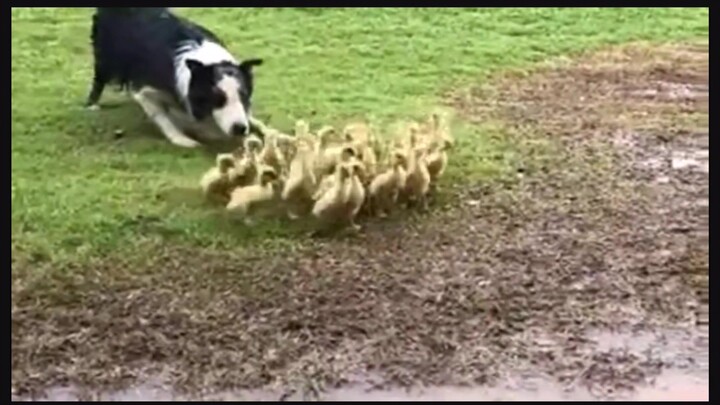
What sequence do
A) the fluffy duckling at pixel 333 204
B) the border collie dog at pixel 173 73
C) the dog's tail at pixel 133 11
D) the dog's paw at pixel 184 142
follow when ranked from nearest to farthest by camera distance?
the fluffy duckling at pixel 333 204 → the dog's paw at pixel 184 142 → the border collie dog at pixel 173 73 → the dog's tail at pixel 133 11

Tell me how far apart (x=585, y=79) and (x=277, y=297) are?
2.53 meters

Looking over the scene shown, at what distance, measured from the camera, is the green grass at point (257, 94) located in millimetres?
3502

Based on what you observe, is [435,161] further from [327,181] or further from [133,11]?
[133,11]

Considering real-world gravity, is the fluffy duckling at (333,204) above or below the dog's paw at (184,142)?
above

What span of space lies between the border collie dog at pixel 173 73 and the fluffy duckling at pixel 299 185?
813 millimetres

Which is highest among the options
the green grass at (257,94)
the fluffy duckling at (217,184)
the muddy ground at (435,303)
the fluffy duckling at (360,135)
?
the fluffy duckling at (360,135)

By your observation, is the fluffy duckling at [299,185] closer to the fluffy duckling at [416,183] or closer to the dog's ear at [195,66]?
the fluffy duckling at [416,183]

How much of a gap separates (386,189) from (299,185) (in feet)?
0.74

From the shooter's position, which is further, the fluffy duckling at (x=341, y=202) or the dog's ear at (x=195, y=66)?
the dog's ear at (x=195, y=66)

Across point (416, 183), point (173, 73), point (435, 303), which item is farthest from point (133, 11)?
point (435, 303)

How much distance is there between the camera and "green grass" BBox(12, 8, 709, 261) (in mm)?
3502

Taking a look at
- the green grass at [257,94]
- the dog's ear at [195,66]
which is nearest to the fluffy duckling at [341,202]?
the green grass at [257,94]

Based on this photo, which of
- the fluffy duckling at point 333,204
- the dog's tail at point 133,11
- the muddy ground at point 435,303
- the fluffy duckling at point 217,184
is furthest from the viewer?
the dog's tail at point 133,11
